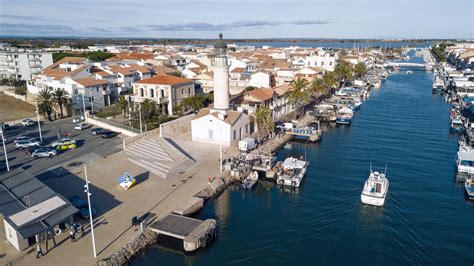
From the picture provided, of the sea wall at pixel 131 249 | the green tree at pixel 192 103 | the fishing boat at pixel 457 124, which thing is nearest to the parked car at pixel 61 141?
the green tree at pixel 192 103

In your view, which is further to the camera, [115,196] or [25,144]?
[25,144]

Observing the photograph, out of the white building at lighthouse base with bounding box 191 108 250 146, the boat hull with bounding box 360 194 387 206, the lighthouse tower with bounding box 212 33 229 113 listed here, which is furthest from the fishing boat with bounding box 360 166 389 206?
the lighthouse tower with bounding box 212 33 229 113

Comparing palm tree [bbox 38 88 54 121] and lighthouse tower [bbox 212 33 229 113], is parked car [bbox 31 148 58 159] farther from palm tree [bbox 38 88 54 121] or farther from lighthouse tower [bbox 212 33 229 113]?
lighthouse tower [bbox 212 33 229 113]

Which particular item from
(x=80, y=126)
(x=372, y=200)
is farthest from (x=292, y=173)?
(x=80, y=126)

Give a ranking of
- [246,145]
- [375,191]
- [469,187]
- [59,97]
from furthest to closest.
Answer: [59,97] < [246,145] < [469,187] < [375,191]

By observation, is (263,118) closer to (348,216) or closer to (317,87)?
(348,216)

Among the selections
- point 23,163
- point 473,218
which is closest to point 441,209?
point 473,218

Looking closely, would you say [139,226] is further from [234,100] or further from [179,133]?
[234,100]
